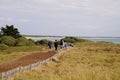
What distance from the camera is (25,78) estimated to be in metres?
18.3

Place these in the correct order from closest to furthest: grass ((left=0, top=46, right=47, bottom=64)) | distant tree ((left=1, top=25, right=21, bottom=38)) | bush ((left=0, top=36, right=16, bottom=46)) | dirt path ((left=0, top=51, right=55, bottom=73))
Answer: dirt path ((left=0, top=51, right=55, bottom=73)) → grass ((left=0, top=46, right=47, bottom=64)) → bush ((left=0, top=36, right=16, bottom=46)) → distant tree ((left=1, top=25, right=21, bottom=38))

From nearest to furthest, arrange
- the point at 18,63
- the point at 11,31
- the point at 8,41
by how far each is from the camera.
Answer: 1. the point at 18,63
2. the point at 8,41
3. the point at 11,31

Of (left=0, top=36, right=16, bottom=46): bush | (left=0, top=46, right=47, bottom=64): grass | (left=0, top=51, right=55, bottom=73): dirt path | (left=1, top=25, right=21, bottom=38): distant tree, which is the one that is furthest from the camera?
(left=1, top=25, right=21, bottom=38): distant tree

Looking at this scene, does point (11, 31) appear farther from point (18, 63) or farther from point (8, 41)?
point (18, 63)

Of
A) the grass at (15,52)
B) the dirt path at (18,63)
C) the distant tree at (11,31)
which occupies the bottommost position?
the grass at (15,52)

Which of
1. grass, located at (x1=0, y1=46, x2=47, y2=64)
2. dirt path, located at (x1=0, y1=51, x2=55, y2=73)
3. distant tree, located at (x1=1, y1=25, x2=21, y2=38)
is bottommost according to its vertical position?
grass, located at (x1=0, y1=46, x2=47, y2=64)

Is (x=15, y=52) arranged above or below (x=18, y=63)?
below

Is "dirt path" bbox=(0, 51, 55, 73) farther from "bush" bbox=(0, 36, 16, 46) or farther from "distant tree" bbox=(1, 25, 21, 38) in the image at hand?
"distant tree" bbox=(1, 25, 21, 38)

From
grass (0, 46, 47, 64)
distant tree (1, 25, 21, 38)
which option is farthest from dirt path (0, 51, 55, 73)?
distant tree (1, 25, 21, 38)

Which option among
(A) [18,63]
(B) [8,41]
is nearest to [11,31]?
(B) [8,41]

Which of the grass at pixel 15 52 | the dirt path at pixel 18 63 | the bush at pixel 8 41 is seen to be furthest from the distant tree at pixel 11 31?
the dirt path at pixel 18 63

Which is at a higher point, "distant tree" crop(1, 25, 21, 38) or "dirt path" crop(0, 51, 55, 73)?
"distant tree" crop(1, 25, 21, 38)

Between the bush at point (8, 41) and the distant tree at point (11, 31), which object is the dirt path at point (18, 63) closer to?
the bush at point (8, 41)

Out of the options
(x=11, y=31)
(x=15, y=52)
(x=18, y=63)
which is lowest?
(x=15, y=52)
